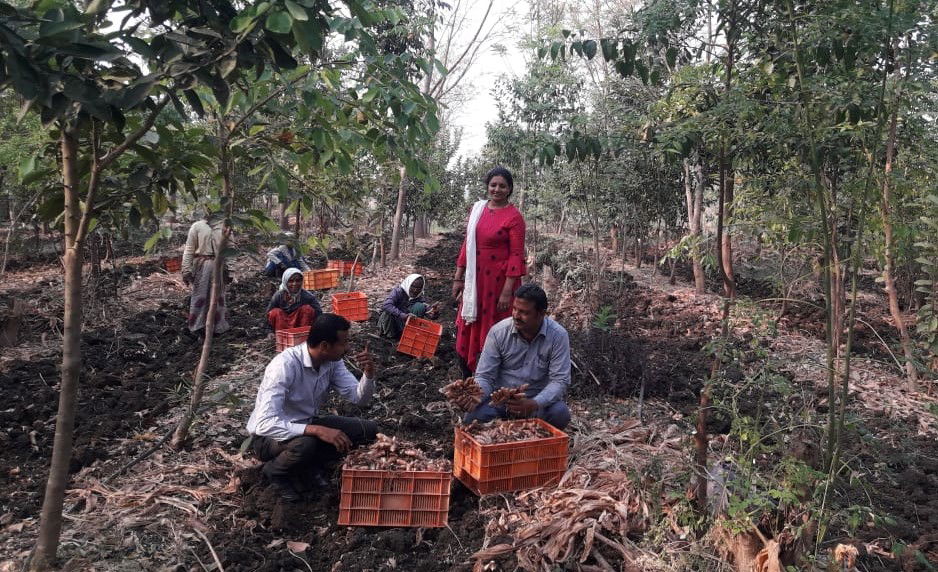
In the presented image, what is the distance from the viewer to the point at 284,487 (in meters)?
3.47

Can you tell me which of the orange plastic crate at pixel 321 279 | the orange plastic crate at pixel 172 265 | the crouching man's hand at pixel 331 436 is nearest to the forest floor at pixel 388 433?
the crouching man's hand at pixel 331 436

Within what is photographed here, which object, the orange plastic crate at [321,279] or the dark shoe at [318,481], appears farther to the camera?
the orange plastic crate at [321,279]

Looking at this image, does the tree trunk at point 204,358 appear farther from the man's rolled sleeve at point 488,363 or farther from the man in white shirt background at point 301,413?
the man's rolled sleeve at point 488,363

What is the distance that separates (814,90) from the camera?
2584 mm

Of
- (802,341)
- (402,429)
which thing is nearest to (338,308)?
(402,429)

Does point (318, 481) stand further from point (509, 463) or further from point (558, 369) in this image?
point (558, 369)

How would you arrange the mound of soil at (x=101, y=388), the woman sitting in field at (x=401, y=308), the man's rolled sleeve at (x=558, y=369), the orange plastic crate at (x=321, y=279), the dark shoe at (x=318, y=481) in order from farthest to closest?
the orange plastic crate at (x=321, y=279) → the woman sitting in field at (x=401, y=308) → the man's rolled sleeve at (x=558, y=369) → the mound of soil at (x=101, y=388) → the dark shoe at (x=318, y=481)

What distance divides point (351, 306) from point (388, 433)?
3268 millimetres

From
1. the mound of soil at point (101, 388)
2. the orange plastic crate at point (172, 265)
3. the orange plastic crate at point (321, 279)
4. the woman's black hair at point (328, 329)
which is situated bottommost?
the mound of soil at point (101, 388)

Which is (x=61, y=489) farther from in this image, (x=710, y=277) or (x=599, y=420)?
(x=710, y=277)

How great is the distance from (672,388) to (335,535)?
3510mm

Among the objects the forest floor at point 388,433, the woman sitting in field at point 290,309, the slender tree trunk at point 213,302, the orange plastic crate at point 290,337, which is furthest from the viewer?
the woman sitting in field at point 290,309

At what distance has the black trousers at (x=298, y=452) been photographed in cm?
343

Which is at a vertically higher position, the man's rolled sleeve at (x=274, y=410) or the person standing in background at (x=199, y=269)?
the person standing in background at (x=199, y=269)
